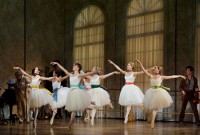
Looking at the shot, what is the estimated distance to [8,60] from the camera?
16891 millimetres

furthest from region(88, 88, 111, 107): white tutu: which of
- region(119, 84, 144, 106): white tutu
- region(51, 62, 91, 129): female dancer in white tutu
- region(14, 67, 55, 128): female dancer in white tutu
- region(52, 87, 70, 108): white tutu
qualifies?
region(51, 62, 91, 129): female dancer in white tutu

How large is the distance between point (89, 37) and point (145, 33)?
309 cm

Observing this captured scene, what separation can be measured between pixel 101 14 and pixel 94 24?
524mm

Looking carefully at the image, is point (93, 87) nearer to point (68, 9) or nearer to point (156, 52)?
point (156, 52)

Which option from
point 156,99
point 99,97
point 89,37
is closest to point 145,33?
point 89,37

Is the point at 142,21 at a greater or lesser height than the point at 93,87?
greater

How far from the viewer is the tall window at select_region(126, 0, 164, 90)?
14.6m

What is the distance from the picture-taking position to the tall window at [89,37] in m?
17.0

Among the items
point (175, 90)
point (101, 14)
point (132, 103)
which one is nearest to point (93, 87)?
point (132, 103)

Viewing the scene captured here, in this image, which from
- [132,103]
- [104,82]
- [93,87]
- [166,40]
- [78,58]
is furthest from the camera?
[78,58]

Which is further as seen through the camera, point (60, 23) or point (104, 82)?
point (60, 23)

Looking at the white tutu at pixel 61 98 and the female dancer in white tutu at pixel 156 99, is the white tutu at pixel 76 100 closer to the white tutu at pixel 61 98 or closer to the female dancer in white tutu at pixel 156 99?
the female dancer in white tutu at pixel 156 99

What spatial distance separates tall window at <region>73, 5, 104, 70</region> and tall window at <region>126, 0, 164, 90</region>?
4.91 feet

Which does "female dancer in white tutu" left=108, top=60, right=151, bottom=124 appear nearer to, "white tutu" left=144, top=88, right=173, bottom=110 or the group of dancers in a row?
the group of dancers in a row
